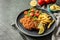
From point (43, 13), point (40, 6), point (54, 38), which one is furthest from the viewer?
point (40, 6)

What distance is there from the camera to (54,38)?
3.14 ft

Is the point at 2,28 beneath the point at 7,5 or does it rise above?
beneath

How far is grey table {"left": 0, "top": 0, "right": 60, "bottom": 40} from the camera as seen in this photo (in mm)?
1035

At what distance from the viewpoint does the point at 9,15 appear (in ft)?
3.79

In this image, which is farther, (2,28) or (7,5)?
(7,5)

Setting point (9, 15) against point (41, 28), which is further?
point (9, 15)

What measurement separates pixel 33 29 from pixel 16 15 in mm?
215

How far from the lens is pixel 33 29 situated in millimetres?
984

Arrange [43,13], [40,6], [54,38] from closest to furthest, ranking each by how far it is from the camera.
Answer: [54,38] → [43,13] → [40,6]

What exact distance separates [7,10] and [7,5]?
0.18ft

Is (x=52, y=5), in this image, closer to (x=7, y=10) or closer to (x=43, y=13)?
(x=43, y=13)

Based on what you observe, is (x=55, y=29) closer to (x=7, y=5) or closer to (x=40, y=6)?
(x=40, y=6)

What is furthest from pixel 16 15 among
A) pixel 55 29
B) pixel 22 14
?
pixel 55 29

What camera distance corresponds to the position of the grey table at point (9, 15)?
103 cm
